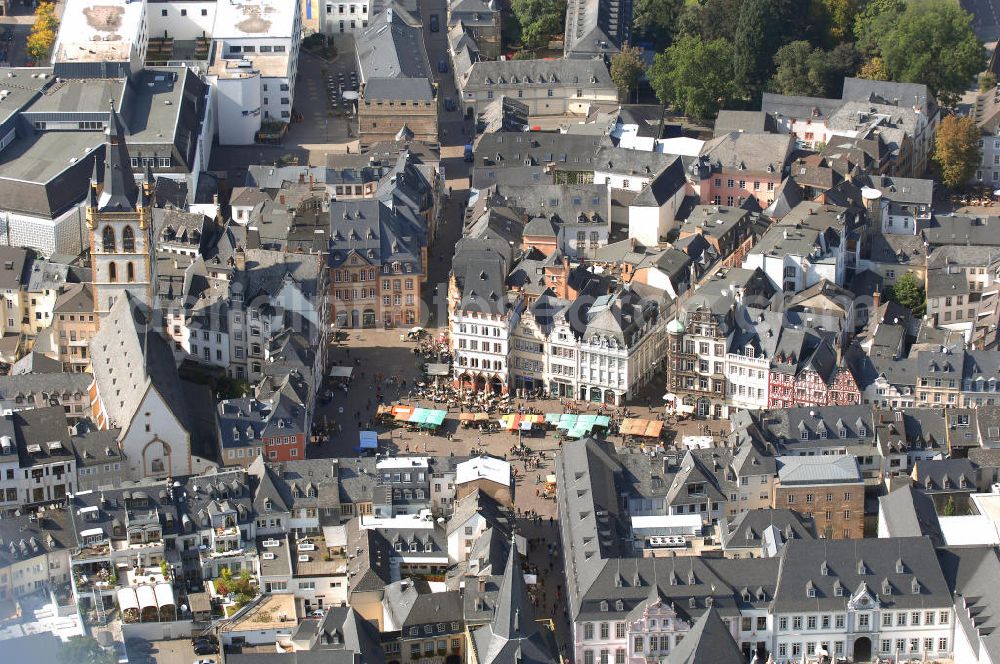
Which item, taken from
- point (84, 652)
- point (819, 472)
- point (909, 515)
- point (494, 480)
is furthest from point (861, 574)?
point (84, 652)

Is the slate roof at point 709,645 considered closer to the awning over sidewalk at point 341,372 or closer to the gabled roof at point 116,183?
the awning over sidewalk at point 341,372

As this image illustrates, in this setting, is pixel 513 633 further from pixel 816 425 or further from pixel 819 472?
pixel 816 425

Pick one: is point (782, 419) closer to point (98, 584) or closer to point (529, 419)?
point (529, 419)

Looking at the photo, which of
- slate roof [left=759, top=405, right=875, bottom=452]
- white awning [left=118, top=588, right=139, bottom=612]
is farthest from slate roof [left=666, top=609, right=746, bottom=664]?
white awning [left=118, top=588, right=139, bottom=612]

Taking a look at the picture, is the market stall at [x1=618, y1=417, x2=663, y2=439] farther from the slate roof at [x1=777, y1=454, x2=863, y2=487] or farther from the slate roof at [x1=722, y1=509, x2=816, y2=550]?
the slate roof at [x1=722, y1=509, x2=816, y2=550]

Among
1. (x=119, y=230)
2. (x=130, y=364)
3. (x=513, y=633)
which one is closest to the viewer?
(x=513, y=633)

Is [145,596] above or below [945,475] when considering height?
below
